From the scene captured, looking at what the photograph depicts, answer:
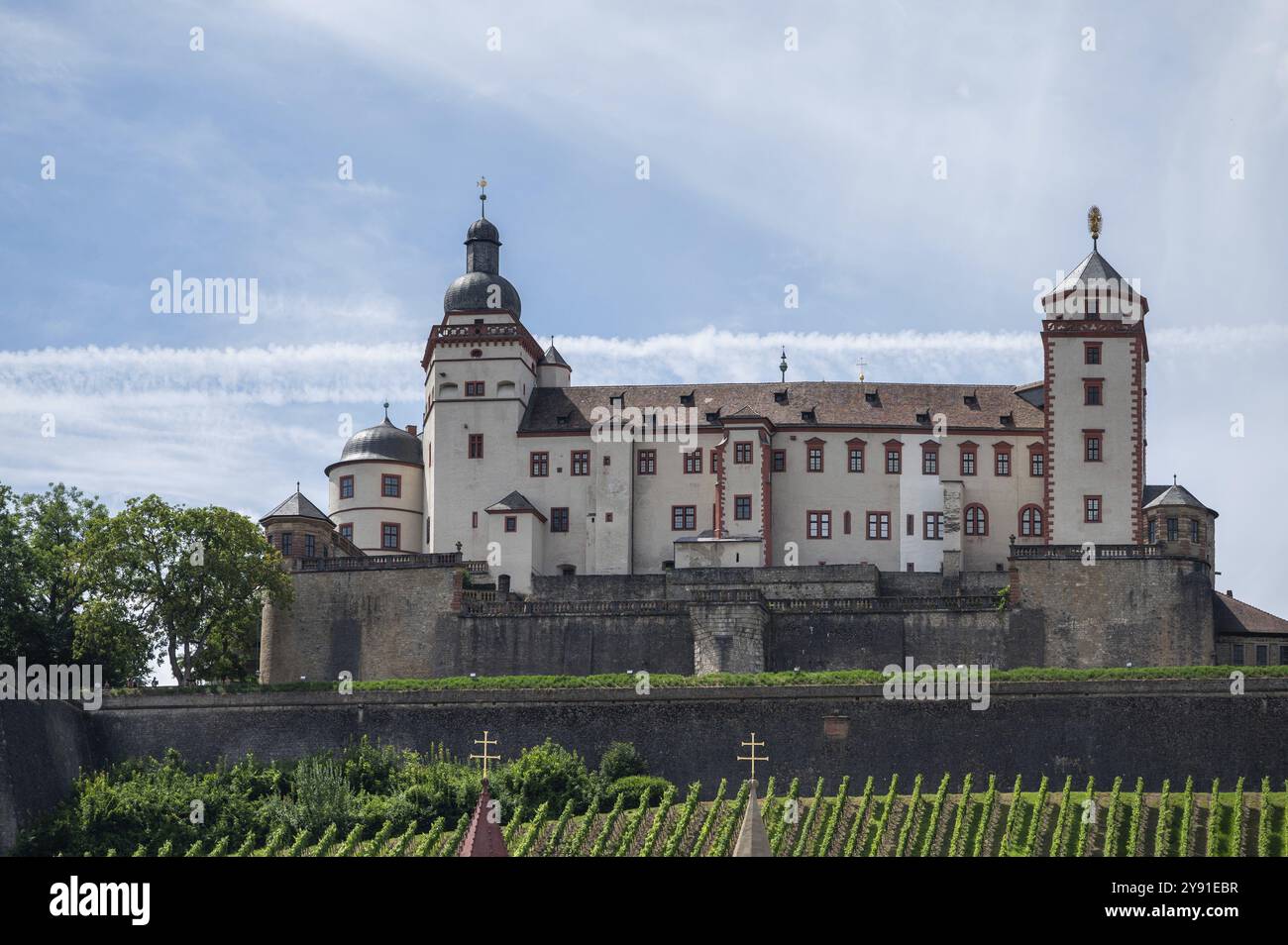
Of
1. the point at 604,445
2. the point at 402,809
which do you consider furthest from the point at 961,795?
the point at 604,445

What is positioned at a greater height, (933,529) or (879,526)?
(879,526)

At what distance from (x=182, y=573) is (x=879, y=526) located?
86.7 ft

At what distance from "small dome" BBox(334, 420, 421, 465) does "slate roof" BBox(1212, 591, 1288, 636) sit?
3129cm

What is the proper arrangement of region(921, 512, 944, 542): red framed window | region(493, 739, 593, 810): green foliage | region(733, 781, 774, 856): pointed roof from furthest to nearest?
region(921, 512, 944, 542): red framed window
region(493, 739, 593, 810): green foliage
region(733, 781, 774, 856): pointed roof

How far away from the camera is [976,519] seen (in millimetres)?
81812

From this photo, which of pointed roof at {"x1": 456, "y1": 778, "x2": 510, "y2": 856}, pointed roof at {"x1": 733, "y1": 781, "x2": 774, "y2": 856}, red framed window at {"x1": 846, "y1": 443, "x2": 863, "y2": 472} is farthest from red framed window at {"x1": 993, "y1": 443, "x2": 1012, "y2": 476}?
pointed roof at {"x1": 456, "y1": 778, "x2": 510, "y2": 856}

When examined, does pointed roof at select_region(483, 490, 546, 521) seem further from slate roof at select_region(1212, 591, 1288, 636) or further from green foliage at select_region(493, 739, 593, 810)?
slate roof at select_region(1212, 591, 1288, 636)

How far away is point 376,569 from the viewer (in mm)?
75250

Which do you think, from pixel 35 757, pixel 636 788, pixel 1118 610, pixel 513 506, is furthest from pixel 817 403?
pixel 35 757

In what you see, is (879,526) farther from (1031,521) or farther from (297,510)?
(297,510)

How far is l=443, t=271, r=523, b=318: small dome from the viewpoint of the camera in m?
85.8

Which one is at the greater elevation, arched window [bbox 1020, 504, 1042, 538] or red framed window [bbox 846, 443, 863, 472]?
red framed window [bbox 846, 443, 863, 472]
